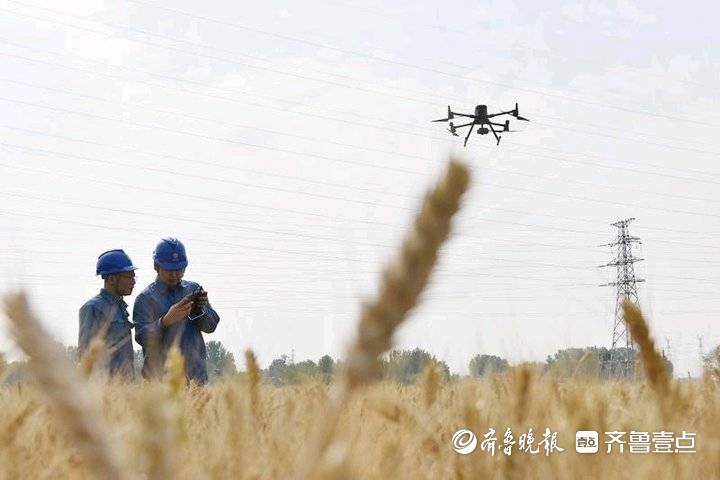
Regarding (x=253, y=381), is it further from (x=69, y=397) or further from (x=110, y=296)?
(x=110, y=296)

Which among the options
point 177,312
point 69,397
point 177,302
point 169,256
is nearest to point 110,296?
point 177,302

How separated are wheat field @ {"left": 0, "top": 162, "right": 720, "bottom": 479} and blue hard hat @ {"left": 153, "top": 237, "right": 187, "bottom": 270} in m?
4.34

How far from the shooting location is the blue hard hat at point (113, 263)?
6.30 metres

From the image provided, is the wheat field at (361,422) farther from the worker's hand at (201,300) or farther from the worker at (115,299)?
the worker's hand at (201,300)

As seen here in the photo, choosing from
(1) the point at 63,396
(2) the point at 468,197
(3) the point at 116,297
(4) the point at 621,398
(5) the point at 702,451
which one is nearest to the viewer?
(1) the point at 63,396

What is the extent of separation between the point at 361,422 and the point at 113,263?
203 inches

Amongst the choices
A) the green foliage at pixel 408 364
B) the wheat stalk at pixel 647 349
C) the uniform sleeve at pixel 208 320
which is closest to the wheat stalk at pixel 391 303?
the green foliage at pixel 408 364

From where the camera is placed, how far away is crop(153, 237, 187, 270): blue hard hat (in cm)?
664

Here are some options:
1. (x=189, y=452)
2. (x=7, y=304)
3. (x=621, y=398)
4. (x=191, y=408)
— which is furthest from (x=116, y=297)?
(x=7, y=304)

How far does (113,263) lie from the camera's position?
634 cm

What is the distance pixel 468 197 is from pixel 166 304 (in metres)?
5.97

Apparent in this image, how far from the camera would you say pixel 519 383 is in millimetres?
1324

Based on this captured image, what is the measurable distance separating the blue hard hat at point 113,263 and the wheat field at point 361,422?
404cm

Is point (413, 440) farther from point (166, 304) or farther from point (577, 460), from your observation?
point (166, 304)
